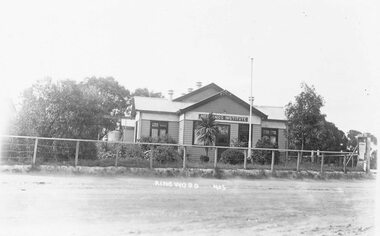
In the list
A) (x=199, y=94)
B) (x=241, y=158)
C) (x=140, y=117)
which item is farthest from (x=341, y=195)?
(x=199, y=94)

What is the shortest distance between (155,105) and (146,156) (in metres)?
8.45

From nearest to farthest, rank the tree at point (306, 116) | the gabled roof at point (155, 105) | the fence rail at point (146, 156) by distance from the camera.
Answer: the fence rail at point (146, 156), the tree at point (306, 116), the gabled roof at point (155, 105)

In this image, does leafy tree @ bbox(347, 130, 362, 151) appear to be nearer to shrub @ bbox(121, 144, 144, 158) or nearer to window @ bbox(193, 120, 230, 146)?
window @ bbox(193, 120, 230, 146)

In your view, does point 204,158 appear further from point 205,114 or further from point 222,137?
point 205,114

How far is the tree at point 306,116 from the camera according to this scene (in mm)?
9758

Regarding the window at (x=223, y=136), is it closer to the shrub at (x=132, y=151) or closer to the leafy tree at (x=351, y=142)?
the leafy tree at (x=351, y=142)

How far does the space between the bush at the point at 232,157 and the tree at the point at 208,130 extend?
4083 mm

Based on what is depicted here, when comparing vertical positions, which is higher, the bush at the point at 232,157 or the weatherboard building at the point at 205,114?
the weatherboard building at the point at 205,114

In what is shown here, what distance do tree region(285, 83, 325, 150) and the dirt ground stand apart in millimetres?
2224

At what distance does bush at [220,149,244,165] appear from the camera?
13.1m

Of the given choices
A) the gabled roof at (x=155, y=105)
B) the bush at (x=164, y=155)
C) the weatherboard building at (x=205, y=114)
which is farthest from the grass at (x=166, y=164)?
the gabled roof at (x=155, y=105)

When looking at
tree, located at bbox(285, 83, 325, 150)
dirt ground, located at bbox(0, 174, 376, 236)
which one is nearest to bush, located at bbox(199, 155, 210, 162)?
dirt ground, located at bbox(0, 174, 376, 236)

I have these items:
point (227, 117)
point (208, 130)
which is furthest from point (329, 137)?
point (227, 117)

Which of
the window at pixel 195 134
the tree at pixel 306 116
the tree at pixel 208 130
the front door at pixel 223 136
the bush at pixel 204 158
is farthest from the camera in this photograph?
the window at pixel 195 134
